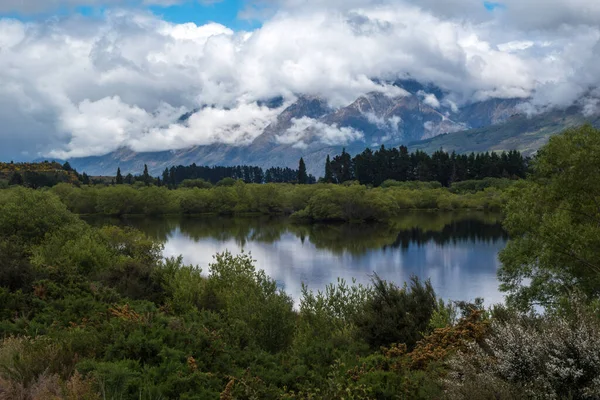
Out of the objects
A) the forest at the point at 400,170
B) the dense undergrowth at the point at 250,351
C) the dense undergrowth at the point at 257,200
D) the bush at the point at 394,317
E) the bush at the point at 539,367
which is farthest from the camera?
the forest at the point at 400,170

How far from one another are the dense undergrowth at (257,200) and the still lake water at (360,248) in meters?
9.25

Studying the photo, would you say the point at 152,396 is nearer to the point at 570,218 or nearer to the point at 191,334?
the point at 191,334

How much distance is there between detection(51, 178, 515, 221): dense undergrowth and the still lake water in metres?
A: 9.25

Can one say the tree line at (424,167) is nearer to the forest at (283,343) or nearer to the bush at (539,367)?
the forest at (283,343)

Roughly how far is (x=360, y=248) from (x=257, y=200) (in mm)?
69139

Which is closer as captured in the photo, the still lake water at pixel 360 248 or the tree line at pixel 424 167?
the still lake water at pixel 360 248

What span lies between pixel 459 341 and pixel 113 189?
124 metres

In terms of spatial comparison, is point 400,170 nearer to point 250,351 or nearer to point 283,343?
point 283,343

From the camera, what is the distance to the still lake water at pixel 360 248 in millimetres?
46500

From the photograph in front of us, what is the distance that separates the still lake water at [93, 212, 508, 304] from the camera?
46500 mm

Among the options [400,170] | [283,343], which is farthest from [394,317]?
[400,170]

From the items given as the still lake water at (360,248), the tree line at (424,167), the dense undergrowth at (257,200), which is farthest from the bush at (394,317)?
the tree line at (424,167)

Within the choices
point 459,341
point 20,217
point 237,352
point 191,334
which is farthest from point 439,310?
point 20,217

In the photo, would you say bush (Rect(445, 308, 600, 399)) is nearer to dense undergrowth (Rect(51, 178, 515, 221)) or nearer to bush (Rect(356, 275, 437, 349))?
bush (Rect(356, 275, 437, 349))
